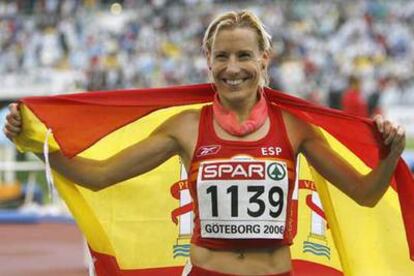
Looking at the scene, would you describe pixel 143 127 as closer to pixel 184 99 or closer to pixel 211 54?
pixel 184 99

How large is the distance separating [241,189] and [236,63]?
1.58ft

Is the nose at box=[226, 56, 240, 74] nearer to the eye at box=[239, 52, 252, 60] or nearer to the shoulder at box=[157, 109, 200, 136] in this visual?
the eye at box=[239, 52, 252, 60]

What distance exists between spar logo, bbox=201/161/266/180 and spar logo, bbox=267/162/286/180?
2 cm

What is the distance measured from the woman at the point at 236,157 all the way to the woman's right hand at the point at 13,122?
435 millimetres

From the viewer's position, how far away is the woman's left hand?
4.34 meters

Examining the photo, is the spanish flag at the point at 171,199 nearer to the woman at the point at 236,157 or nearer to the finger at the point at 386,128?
the finger at the point at 386,128

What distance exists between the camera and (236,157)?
4.16 meters

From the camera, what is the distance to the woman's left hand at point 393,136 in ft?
14.2

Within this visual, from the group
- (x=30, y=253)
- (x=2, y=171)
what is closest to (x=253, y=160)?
(x=30, y=253)

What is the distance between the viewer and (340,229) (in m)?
5.04

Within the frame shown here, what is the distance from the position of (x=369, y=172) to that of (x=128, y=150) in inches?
39.9

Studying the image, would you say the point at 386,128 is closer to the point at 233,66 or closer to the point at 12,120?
the point at 233,66

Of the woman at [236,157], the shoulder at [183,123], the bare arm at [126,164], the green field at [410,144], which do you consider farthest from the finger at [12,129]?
the green field at [410,144]

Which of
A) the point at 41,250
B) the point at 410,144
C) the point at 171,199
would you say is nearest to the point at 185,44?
the point at 410,144
